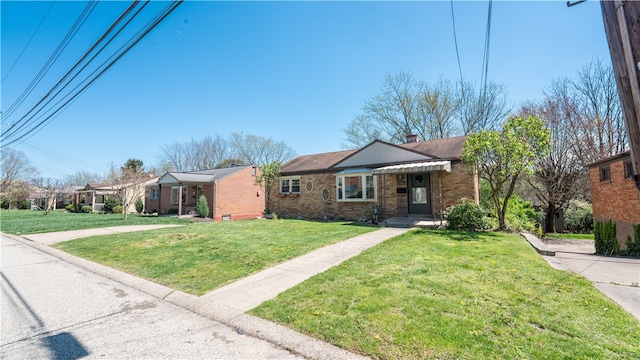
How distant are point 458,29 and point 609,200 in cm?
1009

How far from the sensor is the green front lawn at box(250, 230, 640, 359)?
9.49 feet

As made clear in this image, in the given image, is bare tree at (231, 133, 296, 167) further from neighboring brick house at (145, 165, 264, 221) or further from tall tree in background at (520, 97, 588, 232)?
tall tree in background at (520, 97, 588, 232)

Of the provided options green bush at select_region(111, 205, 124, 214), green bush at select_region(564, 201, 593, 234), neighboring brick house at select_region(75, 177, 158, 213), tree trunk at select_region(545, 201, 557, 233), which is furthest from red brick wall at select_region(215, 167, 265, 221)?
green bush at select_region(564, 201, 593, 234)

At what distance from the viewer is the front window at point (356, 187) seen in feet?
49.4

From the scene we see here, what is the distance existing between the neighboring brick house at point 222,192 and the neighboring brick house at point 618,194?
20.1 meters

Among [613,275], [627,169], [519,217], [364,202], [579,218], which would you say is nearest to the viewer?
[613,275]

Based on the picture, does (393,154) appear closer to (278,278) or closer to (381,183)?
(381,183)

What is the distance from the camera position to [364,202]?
1523 cm

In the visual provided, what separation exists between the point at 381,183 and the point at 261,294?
10914mm

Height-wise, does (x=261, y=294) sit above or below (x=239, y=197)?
below

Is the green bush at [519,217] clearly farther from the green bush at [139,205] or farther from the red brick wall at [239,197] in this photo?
the green bush at [139,205]

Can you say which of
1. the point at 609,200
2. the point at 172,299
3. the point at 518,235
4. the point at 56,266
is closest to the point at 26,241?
the point at 56,266

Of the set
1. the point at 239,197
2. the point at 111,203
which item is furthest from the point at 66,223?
the point at 111,203

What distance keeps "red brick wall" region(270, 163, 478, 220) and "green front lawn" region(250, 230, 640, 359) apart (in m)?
6.60
